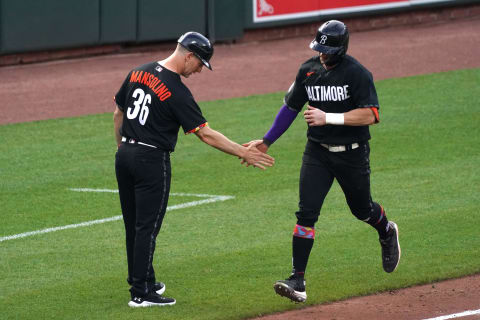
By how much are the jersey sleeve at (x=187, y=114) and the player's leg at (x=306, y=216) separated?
0.95m

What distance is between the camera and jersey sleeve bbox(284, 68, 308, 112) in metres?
7.59

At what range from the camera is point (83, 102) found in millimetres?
15867

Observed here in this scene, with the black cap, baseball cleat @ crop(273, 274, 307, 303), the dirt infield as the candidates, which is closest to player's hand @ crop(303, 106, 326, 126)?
the black cap

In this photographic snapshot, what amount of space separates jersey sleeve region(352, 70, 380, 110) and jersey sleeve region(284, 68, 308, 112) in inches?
17.0

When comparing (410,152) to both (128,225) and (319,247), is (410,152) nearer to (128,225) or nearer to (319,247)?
(319,247)

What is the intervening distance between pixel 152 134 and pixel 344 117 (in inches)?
54.1

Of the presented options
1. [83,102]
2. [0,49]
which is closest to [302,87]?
[83,102]

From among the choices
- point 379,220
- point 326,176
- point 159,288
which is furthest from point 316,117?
point 159,288

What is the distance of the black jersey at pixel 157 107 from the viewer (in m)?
7.05

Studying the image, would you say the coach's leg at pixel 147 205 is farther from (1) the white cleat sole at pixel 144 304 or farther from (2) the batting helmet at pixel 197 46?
(2) the batting helmet at pixel 197 46

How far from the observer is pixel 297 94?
7668 millimetres

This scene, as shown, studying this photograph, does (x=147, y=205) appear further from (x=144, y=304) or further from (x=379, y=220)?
(x=379, y=220)

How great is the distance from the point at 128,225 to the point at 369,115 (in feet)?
6.31

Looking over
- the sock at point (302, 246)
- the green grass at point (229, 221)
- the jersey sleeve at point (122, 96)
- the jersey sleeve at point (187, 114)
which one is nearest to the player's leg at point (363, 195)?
the green grass at point (229, 221)
